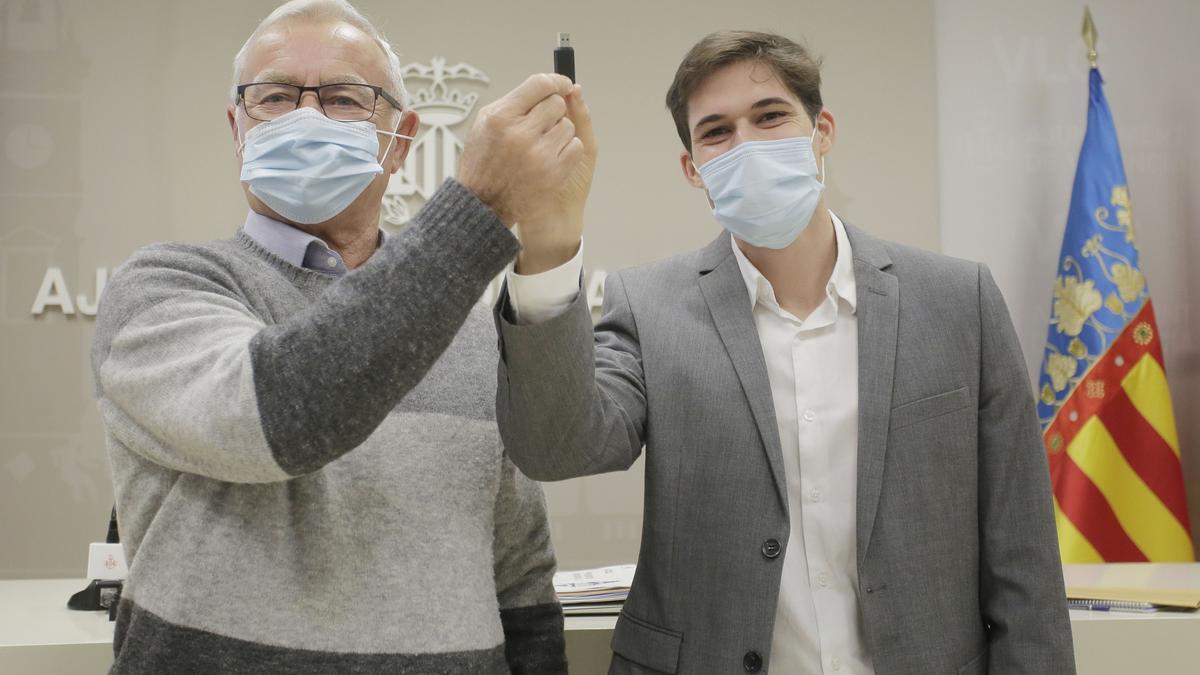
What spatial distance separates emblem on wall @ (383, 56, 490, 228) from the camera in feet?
12.3

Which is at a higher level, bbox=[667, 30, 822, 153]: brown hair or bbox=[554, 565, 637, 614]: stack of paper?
bbox=[667, 30, 822, 153]: brown hair

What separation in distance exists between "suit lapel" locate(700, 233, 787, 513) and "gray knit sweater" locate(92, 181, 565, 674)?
354 mm

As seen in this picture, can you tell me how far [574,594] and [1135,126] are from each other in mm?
3250

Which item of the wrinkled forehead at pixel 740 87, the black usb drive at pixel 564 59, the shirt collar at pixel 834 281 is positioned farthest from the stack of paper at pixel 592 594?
the black usb drive at pixel 564 59

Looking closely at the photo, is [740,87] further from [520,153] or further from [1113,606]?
[1113,606]

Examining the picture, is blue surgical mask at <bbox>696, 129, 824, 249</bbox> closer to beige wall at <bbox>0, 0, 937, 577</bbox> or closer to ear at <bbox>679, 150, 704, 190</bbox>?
ear at <bbox>679, 150, 704, 190</bbox>

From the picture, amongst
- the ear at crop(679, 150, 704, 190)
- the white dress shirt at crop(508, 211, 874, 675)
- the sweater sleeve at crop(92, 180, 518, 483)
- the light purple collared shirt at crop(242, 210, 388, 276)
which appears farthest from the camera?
the ear at crop(679, 150, 704, 190)

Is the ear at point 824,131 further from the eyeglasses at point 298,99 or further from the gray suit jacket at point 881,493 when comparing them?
the eyeglasses at point 298,99

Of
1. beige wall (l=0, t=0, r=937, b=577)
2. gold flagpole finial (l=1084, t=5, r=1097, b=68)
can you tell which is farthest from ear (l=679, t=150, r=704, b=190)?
gold flagpole finial (l=1084, t=5, r=1097, b=68)

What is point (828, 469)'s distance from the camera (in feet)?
4.80

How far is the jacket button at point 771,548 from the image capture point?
4.63ft

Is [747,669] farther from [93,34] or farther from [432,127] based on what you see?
[93,34]

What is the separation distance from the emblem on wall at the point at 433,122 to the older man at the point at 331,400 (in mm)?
2284

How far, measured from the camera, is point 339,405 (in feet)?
3.11
